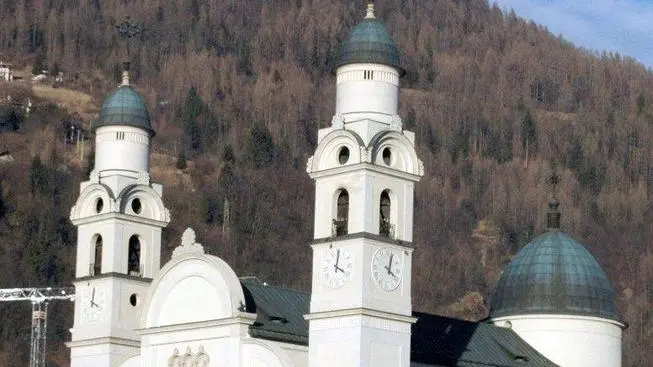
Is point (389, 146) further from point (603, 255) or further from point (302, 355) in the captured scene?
point (603, 255)

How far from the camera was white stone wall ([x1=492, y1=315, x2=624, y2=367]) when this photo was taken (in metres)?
78.7

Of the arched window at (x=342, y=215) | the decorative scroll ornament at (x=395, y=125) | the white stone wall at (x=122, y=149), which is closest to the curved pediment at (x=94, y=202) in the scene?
the white stone wall at (x=122, y=149)

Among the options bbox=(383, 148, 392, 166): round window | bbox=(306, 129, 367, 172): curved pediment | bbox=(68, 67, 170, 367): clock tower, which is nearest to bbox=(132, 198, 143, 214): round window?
bbox=(68, 67, 170, 367): clock tower

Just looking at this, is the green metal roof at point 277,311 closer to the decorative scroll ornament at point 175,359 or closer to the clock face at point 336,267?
the decorative scroll ornament at point 175,359

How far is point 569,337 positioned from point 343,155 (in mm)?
19319

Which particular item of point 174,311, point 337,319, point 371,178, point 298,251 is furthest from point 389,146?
point 298,251

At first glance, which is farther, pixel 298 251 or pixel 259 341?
pixel 298 251

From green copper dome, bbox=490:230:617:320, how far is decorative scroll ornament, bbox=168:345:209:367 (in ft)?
56.9

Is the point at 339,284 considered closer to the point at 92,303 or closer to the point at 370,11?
the point at 370,11

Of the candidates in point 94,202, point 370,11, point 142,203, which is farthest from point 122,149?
A: point 370,11

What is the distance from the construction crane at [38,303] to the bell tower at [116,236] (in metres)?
62.1

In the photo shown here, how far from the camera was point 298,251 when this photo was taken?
182375 millimetres

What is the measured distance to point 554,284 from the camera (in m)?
79.8

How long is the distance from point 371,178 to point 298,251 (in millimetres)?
120041
